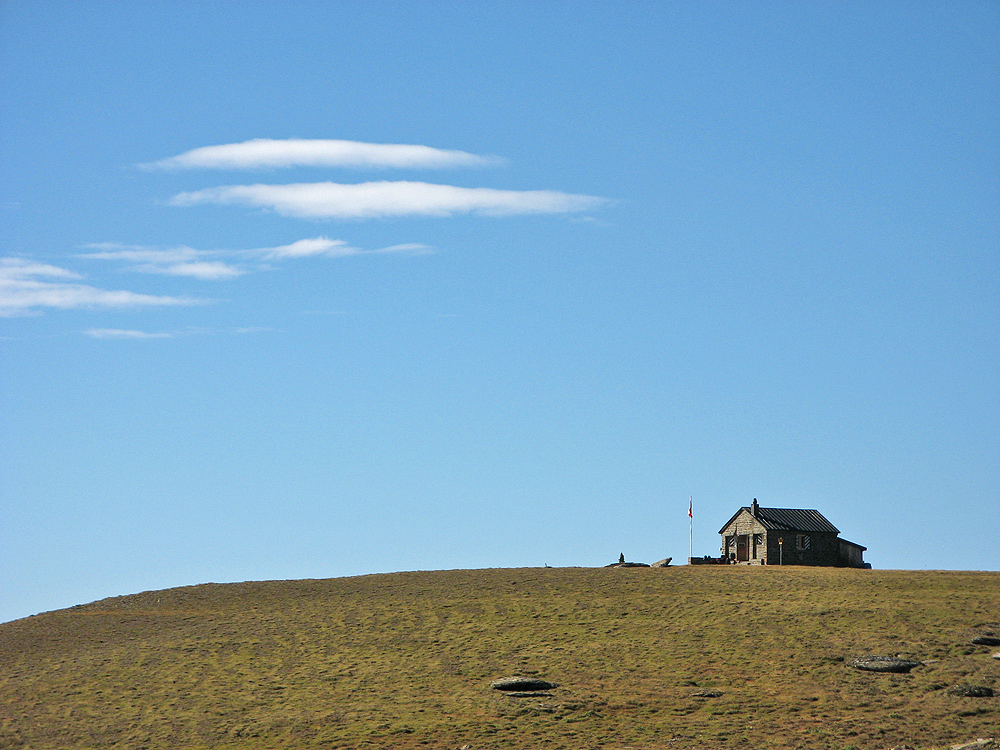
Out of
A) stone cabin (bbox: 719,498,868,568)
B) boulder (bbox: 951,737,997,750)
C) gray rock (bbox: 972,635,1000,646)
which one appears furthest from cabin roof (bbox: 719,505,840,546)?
boulder (bbox: 951,737,997,750)

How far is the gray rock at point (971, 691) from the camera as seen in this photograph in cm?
4835

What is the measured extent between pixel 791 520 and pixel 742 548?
393 cm

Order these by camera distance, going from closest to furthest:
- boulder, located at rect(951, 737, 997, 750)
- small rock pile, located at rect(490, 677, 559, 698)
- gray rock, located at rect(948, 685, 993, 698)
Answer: boulder, located at rect(951, 737, 997, 750)
gray rock, located at rect(948, 685, 993, 698)
small rock pile, located at rect(490, 677, 559, 698)

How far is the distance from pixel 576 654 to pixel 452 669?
5.92m

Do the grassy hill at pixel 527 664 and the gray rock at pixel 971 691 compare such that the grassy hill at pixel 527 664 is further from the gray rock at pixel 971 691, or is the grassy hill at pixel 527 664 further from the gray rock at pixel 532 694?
the gray rock at pixel 532 694

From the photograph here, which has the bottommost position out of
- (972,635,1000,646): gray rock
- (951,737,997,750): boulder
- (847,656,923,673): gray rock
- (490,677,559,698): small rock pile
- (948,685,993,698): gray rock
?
(951,737,997,750): boulder

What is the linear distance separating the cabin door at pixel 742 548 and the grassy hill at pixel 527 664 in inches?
311

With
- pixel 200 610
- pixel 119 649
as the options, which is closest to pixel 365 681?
pixel 119 649

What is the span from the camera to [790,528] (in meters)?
82.1

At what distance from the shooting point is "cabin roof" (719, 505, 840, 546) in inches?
3243

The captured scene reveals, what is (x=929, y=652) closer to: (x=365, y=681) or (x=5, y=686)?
(x=365, y=681)

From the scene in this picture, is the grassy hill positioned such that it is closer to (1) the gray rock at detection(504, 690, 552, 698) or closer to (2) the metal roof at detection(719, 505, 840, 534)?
(1) the gray rock at detection(504, 690, 552, 698)

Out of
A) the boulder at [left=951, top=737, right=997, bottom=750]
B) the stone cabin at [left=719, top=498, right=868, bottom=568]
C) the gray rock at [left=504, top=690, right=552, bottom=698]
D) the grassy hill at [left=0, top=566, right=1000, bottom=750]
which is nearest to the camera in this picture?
the boulder at [left=951, top=737, right=997, bottom=750]

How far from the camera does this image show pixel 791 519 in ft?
274
